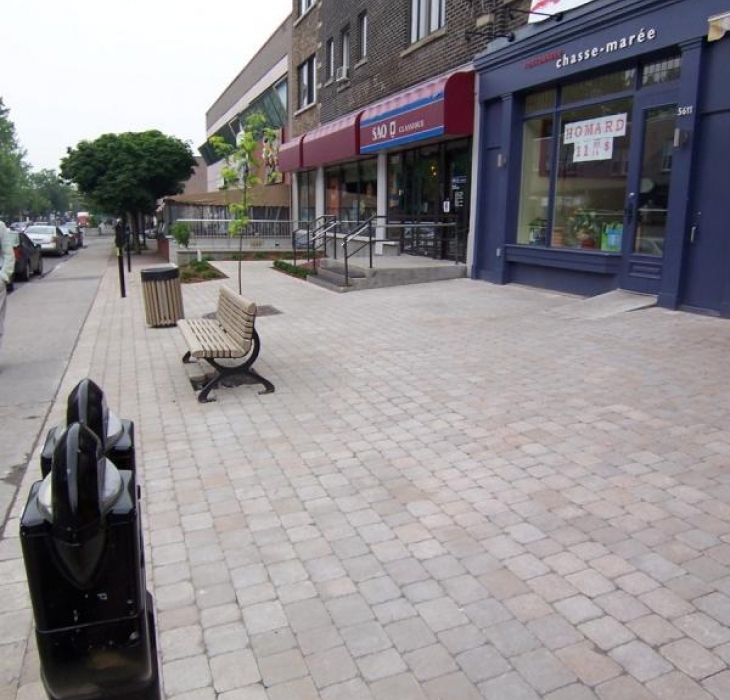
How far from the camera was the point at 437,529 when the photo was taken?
12.4 feet

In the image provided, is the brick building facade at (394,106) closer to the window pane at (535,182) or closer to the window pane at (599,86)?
the window pane at (535,182)

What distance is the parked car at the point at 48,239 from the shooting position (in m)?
29.6

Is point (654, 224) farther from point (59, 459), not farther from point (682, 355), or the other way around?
point (59, 459)

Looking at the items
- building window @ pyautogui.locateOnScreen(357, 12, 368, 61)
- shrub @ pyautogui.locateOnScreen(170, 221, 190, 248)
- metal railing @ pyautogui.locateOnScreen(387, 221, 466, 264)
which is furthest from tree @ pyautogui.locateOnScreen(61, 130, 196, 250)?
metal railing @ pyautogui.locateOnScreen(387, 221, 466, 264)

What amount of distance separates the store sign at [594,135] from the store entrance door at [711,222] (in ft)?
5.86

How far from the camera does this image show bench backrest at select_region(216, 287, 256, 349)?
242 inches

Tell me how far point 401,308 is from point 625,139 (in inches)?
164

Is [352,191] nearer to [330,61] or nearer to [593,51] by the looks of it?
[330,61]

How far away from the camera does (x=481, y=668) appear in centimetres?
267

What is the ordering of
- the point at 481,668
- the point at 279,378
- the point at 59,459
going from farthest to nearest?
the point at 279,378, the point at 481,668, the point at 59,459

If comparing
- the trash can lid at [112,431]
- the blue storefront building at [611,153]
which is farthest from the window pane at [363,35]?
the trash can lid at [112,431]

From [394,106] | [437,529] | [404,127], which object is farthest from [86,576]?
[394,106]

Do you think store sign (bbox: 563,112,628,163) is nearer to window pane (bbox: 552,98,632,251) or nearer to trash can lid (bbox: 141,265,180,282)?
window pane (bbox: 552,98,632,251)

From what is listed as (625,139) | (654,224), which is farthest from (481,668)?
(625,139)
